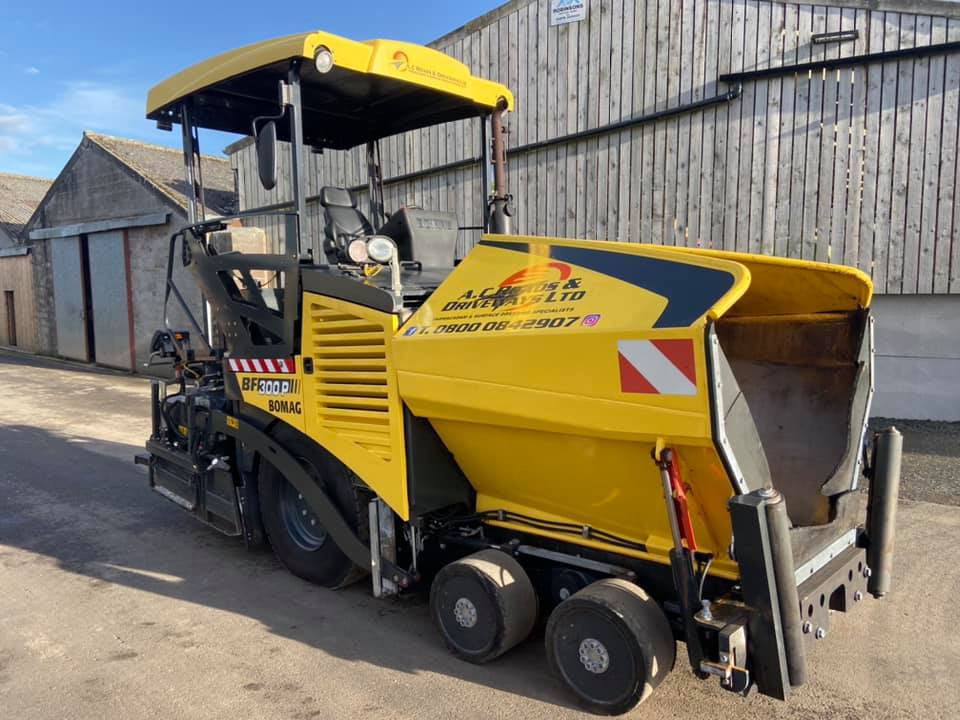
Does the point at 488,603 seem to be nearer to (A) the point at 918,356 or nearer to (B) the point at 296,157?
(B) the point at 296,157

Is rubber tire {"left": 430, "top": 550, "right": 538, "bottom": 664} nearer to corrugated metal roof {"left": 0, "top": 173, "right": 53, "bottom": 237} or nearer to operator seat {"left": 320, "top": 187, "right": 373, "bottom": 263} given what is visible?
operator seat {"left": 320, "top": 187, "right": 373, "bottom": 263}

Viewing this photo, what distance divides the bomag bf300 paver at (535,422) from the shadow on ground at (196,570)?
16 cm

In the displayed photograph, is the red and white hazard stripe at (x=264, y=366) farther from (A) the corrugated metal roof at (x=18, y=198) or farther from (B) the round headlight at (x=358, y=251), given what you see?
(A) the corrugated metal roof at (x=18, y=198)

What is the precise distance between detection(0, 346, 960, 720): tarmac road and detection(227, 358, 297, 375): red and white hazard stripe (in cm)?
125

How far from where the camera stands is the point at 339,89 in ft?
14.6

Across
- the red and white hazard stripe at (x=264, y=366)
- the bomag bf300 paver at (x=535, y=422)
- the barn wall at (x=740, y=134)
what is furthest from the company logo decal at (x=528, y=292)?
the barn wall at (x=740, y=134)

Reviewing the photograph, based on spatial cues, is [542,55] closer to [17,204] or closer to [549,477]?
[549,477]

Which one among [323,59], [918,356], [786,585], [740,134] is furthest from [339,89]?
[918,356]

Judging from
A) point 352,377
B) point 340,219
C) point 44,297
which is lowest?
point 352,377

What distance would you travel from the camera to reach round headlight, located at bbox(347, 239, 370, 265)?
3670 mm

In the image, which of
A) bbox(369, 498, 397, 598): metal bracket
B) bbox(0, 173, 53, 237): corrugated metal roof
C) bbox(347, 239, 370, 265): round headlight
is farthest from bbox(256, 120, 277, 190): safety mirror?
bbox(0, 173, 53, 237): corrugated metal roof

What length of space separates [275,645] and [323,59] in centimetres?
288

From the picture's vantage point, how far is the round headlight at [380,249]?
367 centimetres

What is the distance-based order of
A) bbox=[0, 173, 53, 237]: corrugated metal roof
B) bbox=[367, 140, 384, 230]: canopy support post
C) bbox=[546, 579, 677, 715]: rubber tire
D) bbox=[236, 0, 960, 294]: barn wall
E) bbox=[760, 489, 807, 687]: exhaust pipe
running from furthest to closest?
bbox=[0, 173, 53, 237]: corrugated metal roof < bbox=[236, 0, 960, 294]: barn wall < bbox=[367, 140, 384, 230]: canopy support post < bbox=[546, 579, 677, 715]: rubber tire < bbox=[760, 489, 807, 687]: exhaust pipe
